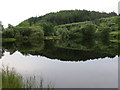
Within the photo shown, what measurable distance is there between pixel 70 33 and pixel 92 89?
79527mm

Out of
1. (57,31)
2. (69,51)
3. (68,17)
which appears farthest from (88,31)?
(68,17)

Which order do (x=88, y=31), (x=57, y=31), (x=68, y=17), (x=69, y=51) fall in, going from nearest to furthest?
1. (x=69, y=51)
2. (x=88, y=31)
3. (x=57, y=31)
4. (x=68, y=17)

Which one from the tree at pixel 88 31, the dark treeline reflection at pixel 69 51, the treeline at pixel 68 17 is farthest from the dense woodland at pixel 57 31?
the dark treeline reflection at pixel 69 51

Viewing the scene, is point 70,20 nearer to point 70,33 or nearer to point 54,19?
point 54,19

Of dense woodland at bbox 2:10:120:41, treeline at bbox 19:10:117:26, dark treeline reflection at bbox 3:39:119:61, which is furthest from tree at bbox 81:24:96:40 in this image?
treeline at bbox 19:10:117:26

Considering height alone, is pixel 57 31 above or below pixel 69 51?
above

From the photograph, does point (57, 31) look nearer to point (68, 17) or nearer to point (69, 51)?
point (69, 51)

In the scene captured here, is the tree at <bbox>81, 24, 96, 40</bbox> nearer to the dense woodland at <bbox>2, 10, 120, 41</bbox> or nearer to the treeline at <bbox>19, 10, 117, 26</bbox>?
the dense woodland at <bbox>2, 10, 120, 41</bbox>

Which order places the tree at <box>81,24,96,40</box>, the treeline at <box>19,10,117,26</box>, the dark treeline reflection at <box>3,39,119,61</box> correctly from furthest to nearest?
the treeline at <box>19,10,117,26</box> < the tree at <box>81,24,96,40</box> < the dark treeline reflection at <box>3,39,119,61</box>

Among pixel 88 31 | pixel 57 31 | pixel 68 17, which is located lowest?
pixel 88 31

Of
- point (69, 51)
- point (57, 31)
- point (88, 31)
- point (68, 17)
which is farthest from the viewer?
point (68, 17)

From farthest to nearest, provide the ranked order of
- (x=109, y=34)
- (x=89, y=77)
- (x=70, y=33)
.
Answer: (x=70, y=33) < (x=109, y=34) < (x=89, y=77)

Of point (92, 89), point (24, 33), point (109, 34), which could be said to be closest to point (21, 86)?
point (92, 89)

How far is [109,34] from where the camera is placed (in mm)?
88688
